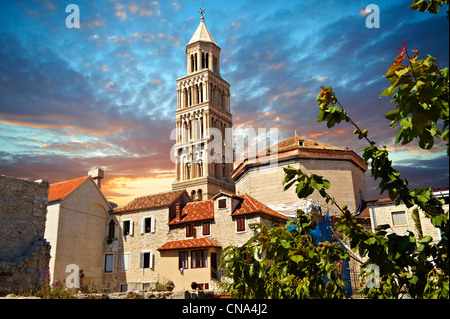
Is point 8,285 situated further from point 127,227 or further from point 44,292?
point 127,227

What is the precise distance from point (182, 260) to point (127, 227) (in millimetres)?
8801

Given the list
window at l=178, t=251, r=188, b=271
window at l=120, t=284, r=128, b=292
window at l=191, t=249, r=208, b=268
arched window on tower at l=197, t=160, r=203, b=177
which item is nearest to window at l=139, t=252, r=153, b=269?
window at l=120, t=284, r=128, b=292

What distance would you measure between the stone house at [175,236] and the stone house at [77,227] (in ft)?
4.40

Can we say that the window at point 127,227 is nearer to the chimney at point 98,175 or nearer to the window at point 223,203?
the chimney at point 98,175

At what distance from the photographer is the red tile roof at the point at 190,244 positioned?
28078 millimetres

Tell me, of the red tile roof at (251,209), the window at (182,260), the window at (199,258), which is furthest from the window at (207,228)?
the red tile roof at (251,209)

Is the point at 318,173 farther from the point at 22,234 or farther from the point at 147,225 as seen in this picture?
the point at 22,234

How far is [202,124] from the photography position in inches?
2517

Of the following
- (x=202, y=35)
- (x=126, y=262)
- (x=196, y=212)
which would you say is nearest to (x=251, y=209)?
(x=196, y=212)

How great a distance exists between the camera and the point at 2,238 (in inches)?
771
